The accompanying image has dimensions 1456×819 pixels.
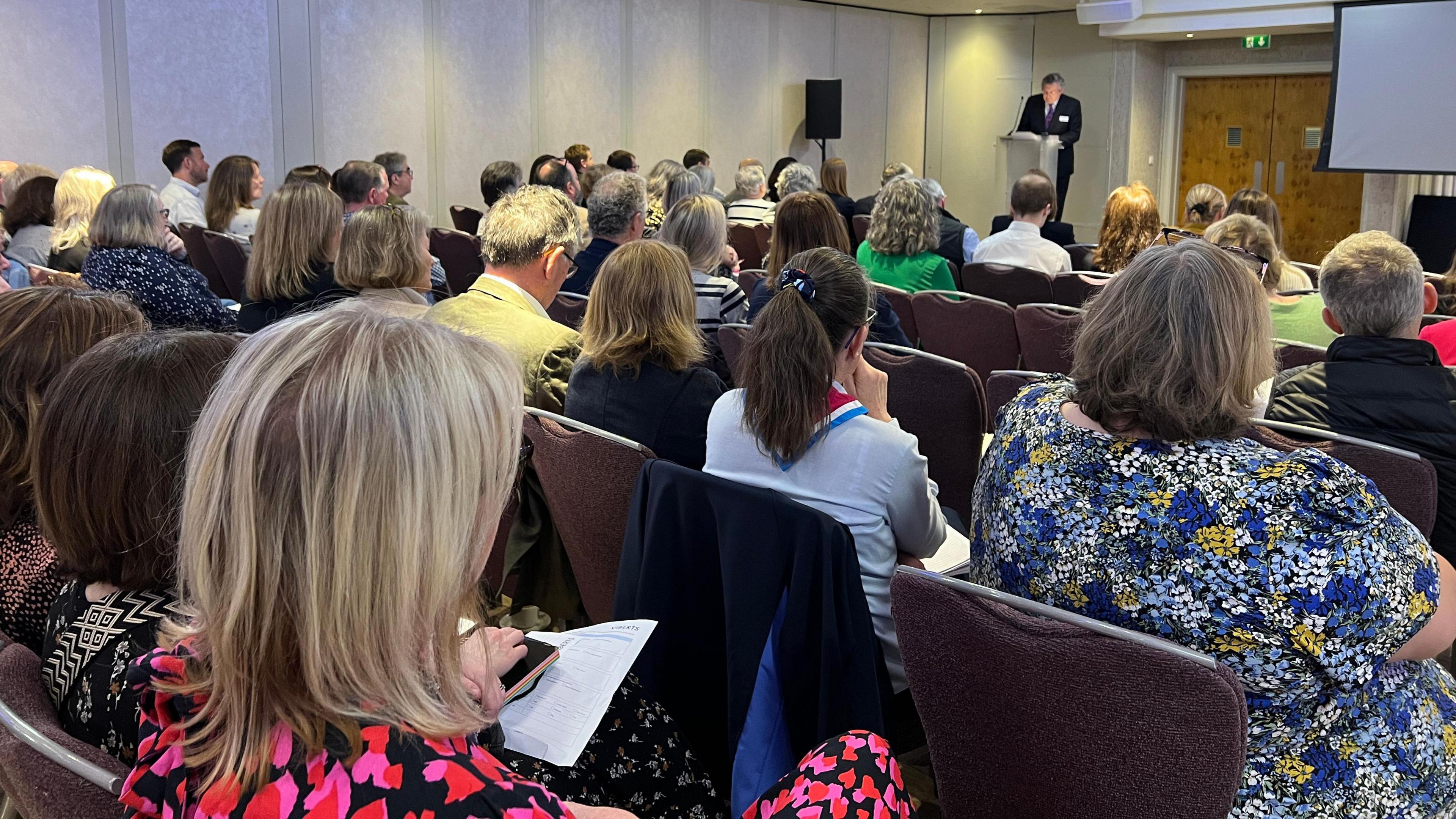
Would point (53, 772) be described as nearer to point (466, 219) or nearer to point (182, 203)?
point (182, 203)

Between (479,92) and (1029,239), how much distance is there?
6.27 m

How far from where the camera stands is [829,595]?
1.71 m

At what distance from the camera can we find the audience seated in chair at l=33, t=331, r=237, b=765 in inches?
53.5

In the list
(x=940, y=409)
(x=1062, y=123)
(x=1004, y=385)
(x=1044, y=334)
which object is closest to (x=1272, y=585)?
(x=1004, y=385)

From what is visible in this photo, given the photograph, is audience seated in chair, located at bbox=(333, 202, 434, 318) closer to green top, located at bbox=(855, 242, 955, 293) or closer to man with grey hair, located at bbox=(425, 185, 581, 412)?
man with grey hair, located at bbox=(425, 185, 581, 412)

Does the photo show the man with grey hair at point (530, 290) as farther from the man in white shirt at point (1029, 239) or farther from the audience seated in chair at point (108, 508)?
the man in white shirt at point (1029, 239)

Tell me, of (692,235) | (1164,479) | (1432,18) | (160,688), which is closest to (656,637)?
(1164,479)

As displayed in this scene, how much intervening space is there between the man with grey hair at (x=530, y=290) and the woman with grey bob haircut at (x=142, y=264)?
52.7 inches

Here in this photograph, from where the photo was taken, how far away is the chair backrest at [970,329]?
4.33 meters

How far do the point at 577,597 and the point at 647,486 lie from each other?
754 millimetres

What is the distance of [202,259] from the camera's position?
6570 mm

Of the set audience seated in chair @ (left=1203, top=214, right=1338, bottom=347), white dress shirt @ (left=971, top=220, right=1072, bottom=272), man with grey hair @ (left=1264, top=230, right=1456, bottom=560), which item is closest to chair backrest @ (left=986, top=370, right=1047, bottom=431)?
man with grey hair @ (left=1264, top=230, right=1456, bottom=560)

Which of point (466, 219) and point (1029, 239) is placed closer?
point (1029, 239)

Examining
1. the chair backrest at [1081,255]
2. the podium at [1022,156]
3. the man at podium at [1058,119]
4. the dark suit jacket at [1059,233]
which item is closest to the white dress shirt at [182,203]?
the dark suit jacket at [1059,233]
